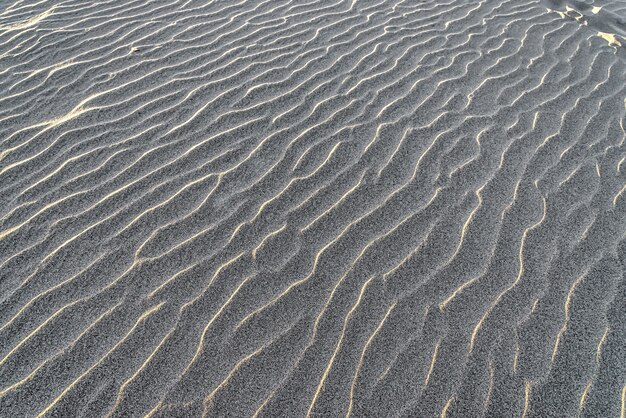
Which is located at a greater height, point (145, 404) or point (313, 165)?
point (313, 165)

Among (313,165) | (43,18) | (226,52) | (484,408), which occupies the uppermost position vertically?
(43,18)

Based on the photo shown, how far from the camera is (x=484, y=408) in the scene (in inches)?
96.1

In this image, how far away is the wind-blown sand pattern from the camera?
251 cm

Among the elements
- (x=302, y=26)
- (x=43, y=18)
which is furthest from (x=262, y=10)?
(x=43, y=18)

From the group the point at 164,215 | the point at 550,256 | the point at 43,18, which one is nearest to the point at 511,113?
the point at 550,256

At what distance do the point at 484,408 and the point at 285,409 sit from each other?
0.97m

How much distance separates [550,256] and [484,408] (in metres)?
1.18

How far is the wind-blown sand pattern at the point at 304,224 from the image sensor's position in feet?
8.23

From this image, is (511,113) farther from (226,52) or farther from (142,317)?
(142,317)

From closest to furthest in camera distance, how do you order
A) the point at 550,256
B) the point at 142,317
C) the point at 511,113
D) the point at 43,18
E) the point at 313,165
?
the point at 142,317 → the point at 550,256 → the point at 313,165 → the point at 511,113 → the point at 43,18

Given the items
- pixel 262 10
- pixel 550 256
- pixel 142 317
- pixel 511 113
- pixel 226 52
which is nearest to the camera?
pixel 142 317

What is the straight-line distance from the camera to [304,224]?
10.6ft

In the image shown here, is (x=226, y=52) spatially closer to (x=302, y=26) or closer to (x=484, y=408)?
(x=302, y=26)

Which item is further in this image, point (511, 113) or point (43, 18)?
point (43, 18)
